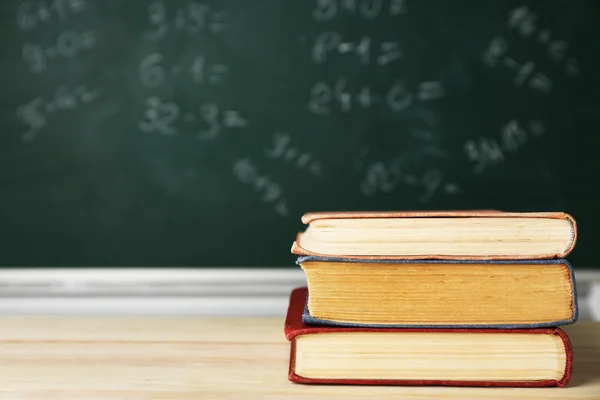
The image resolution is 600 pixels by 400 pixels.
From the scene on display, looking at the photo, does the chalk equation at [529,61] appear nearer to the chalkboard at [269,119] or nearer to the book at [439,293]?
the chalkboard at [269,119]

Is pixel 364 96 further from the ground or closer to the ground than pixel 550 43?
closer to the ground

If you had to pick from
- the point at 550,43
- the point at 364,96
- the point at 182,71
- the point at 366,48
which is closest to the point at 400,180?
the point at 364,96

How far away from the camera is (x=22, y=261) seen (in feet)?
4.24

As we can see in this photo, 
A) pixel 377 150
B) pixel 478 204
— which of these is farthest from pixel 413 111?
pixel 478 204

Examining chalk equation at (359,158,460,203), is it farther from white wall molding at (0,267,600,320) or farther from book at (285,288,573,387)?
book at (285,288,573,387)

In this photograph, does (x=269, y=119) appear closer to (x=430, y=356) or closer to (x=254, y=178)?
(x=254, y=178)

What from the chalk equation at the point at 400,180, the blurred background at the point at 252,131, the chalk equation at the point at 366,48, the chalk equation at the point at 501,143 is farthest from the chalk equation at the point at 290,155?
→ the chalk equation at the point at 501,143

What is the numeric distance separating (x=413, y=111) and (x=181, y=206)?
57 cm

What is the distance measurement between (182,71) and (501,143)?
74 cm

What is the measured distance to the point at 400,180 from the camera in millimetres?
1272

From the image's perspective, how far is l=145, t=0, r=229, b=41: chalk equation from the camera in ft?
4.17

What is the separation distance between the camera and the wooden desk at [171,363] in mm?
669

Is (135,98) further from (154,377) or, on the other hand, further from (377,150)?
(154,377)

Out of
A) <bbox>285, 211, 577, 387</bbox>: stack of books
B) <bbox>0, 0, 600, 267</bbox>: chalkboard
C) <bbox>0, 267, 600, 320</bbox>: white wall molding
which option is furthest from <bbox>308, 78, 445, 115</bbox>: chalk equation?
<bbox>285, 211, 577, 387</bbox>: stack of books
